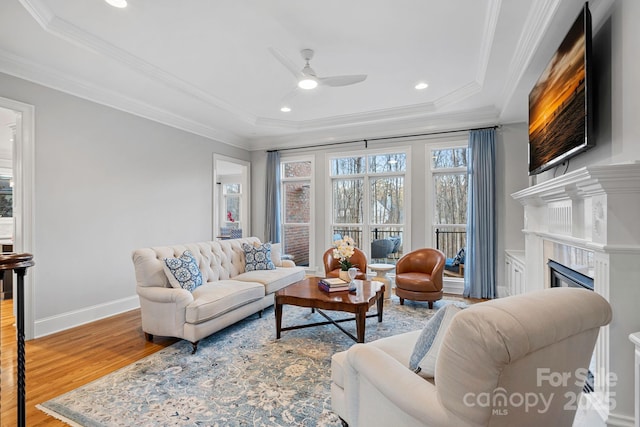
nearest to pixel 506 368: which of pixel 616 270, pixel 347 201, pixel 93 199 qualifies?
pixel 616 270

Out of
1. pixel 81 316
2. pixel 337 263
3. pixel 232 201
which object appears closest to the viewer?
pixel 81 316

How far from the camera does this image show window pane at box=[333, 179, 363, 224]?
19.1ft

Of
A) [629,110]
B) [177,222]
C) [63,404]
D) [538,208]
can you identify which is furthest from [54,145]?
[538,208]

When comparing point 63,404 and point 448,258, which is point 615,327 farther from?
point 448,258

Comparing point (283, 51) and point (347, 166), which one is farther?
point (347, 166)

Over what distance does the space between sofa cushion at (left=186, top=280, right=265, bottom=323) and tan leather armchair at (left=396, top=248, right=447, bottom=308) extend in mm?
1883

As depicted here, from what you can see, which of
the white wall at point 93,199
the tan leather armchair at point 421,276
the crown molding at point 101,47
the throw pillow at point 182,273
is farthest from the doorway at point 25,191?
the tan leather armchair at point 421,276

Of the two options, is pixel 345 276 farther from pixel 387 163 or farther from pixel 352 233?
pixel 387 163

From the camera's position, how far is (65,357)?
2.84 m

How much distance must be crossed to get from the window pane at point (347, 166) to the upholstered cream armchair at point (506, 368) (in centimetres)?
469

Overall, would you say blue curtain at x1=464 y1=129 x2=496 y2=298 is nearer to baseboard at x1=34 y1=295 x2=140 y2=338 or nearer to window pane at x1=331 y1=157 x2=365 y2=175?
window pane at x1=331 y1=157 x2=365 y2=175

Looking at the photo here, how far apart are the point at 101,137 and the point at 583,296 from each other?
15.6ft

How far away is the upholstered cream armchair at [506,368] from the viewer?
3.21 ft

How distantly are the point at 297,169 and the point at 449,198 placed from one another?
2.88 m
